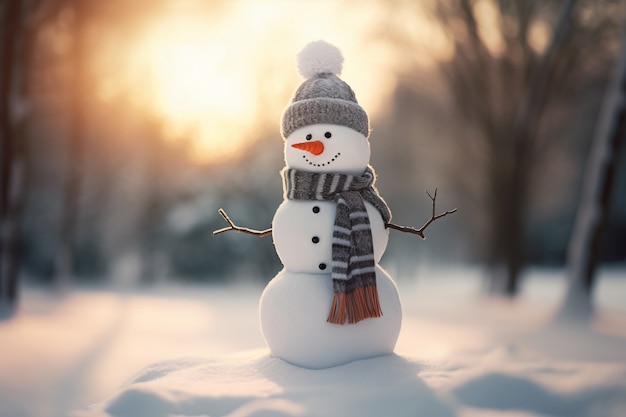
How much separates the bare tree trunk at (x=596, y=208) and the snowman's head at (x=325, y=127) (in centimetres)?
510

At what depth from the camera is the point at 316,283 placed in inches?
140

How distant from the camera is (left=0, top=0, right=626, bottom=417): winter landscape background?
335cm

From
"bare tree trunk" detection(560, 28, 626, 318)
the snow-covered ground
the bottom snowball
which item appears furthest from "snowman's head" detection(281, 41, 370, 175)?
"bare tree trunk" detection(560, 28, 626, 318)

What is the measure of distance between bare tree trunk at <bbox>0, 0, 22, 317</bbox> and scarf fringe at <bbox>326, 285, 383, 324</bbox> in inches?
249

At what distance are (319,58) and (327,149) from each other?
0.69 metres

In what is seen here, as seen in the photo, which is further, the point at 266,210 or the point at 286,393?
Result: the point at 266,210

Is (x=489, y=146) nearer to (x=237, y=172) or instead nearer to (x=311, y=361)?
(x=237, y=172)

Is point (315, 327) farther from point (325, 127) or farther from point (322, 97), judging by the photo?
point (322, 97)

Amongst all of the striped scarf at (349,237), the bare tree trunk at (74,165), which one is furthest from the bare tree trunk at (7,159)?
the striped scarf at (349,237)

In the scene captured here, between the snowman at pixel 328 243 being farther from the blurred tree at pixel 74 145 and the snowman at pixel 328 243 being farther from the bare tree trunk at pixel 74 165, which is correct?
the bare tree trunk at pixel 74 165

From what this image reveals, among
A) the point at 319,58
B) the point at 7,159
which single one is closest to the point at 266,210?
the point at 7,159

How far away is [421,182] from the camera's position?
1753 cm

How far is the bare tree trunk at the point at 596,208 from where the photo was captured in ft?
24.7

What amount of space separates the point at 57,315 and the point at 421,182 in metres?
11.5
